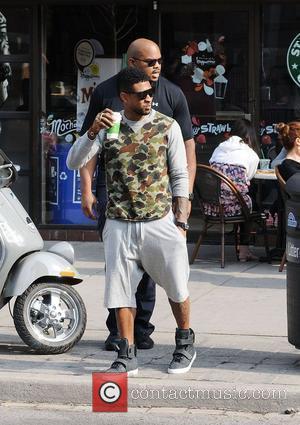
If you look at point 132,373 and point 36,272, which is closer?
point 132,373

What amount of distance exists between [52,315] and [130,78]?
1770mm

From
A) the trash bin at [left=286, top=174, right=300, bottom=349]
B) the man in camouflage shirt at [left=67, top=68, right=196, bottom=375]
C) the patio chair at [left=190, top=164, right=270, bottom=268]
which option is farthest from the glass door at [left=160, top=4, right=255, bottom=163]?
the man in camouflage shirt at [left=67, top=68, right=196, bottom=375]

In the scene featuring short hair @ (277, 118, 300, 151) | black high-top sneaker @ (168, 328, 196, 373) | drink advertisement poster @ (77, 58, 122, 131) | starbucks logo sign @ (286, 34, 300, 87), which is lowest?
black high-top sneaker @ (168, 328, 196, 373)

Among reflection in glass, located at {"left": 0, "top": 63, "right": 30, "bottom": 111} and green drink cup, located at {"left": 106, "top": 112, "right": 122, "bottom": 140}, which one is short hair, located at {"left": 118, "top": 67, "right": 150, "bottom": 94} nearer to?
green drink cup, located at {"left": 106, "top": 112, "right": 122, "bottom": 140}

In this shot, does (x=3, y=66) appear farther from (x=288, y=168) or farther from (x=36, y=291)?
(x=36, y=291)

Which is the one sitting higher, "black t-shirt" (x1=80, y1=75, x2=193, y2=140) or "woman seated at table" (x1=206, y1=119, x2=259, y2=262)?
"black t-shirt" (x1=80, y1=75, x2=193, y2=140)

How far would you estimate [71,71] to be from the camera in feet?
40.2

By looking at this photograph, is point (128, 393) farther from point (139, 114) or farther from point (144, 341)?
point (139, 114)

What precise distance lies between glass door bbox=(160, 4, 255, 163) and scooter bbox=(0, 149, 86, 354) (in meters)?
4.87

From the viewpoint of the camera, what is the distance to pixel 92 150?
21.5 ft

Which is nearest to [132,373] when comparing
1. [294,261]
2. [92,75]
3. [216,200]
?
[294,261]

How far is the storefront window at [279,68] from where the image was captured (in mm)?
11734

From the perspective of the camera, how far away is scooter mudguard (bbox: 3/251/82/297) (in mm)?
7215

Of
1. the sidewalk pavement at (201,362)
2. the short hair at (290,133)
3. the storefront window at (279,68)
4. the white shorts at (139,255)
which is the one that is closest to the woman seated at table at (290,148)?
the short hair at (290,133)
